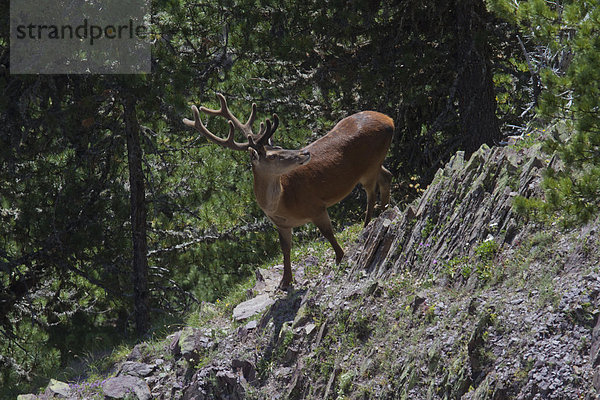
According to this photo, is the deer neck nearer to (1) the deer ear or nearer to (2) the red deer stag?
(2) the red deer stag

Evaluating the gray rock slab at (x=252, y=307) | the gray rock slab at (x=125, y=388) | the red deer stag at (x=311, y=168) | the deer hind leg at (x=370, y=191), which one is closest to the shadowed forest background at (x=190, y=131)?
the gray rock slab at (x=252, y=307)

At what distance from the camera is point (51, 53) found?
12.1 metres

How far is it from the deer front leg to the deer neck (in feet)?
1.42

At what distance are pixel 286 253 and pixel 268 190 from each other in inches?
37.7

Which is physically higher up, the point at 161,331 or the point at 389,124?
the point at 389,124

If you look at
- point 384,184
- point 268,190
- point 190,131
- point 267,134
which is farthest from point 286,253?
point 190,131

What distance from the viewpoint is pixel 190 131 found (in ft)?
45.5

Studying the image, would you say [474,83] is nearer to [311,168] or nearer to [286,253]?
[311,168]

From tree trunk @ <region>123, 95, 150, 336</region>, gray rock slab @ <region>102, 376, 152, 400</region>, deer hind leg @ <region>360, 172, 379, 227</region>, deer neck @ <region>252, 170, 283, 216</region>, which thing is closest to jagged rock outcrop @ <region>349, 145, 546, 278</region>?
deer hind leg @ <region>360, 172, 379, 227</region>

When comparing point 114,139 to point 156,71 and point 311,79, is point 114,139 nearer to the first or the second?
point 156,71

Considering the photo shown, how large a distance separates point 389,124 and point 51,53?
18.3 ft

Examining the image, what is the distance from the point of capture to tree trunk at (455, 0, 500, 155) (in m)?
13.3

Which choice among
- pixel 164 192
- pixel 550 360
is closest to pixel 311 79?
pixel 164 192

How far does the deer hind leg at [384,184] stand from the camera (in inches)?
456
